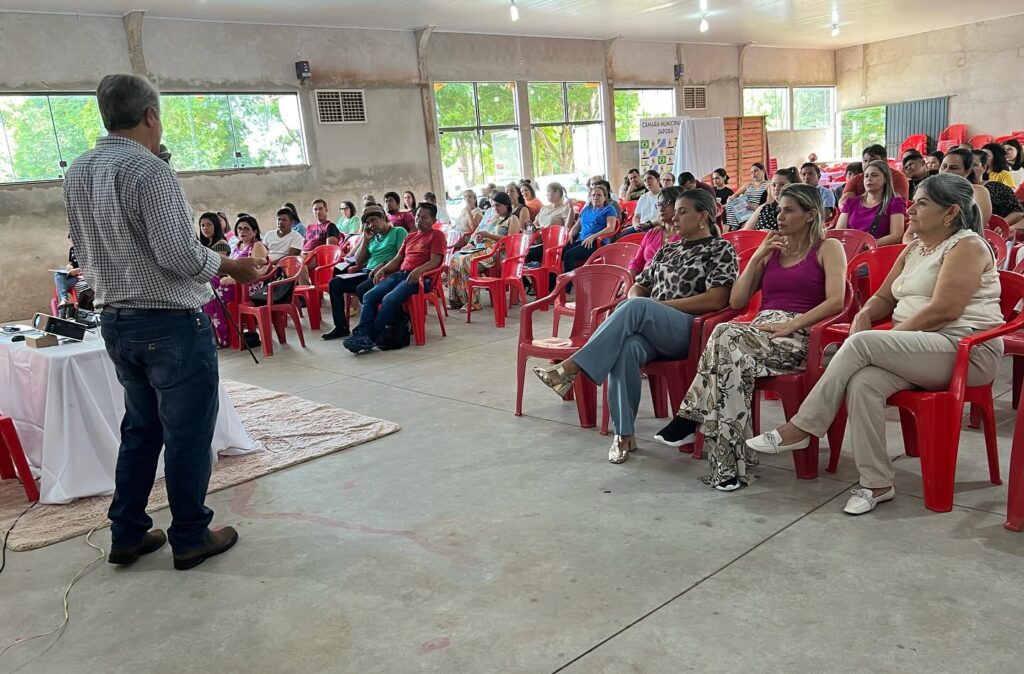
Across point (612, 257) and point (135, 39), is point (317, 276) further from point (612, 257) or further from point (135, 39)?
point (135, 39)

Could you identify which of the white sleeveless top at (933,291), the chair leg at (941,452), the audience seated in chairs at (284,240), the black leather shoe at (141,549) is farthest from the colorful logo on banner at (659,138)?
the black leather shoe at (141,549)

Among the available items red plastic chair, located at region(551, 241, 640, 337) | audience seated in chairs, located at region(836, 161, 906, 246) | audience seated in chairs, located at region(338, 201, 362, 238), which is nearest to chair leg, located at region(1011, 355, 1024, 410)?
audience seated in chairs, located at region(836, 161, 906, 246)

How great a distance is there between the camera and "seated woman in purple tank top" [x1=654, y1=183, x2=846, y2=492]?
2.80 meters

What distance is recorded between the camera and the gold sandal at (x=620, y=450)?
314 centimetres

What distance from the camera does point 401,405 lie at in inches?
169

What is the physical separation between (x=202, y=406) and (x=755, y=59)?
16.1m

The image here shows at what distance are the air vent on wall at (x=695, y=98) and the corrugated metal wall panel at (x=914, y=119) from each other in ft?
15.2

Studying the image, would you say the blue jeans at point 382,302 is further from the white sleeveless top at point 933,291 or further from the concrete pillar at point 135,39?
the concrete pillar at point 135,39

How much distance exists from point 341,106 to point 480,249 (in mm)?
4638

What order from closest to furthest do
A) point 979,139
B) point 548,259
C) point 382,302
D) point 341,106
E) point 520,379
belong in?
1. point 520,379
2. point 382,302
3. point 548,259
4. point 341,106
5. point 979,139

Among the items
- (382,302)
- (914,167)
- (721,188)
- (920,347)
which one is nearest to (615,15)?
(721,188)

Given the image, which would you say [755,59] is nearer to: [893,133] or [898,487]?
[893,133]

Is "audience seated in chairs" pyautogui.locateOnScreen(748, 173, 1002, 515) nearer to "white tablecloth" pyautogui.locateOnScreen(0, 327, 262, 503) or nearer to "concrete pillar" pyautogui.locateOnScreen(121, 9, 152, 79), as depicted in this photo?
"white tablecloth" pyautogui.locateOnScreen(0, 327, 262, 503)

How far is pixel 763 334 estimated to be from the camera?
9.48 ft
